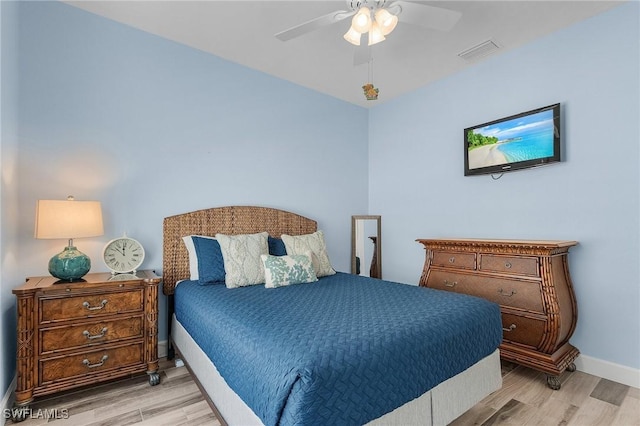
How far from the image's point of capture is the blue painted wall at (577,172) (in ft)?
7.46

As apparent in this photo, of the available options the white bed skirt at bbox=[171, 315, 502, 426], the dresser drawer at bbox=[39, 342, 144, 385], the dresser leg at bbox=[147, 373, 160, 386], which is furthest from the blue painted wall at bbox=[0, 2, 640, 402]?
the white bed skirt at bbox=[171, 315, 502, 426]

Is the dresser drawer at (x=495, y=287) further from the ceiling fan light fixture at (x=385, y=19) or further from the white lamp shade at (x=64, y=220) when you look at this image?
the white lamp shade at (x=64, y=220)

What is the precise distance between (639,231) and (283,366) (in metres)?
2.60

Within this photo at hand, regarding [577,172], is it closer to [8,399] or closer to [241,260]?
[241,260]

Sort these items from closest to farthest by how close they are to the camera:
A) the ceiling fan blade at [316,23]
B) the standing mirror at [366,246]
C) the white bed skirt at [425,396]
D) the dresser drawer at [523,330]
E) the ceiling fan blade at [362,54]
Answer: the white bed skirt at [425,396] → the ceiling fan blade at [316,23] → the ceiling fan blade at [362,54] → the dresser drawer at [523,330] → the standing mirror at [366,246]

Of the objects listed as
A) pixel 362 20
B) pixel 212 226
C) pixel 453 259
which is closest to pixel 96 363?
pixel 212 226

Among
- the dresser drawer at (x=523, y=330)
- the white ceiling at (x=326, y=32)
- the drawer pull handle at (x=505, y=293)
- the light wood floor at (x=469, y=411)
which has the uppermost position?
the white ceiling at (x=326, y=32)

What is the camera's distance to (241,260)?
101 inches

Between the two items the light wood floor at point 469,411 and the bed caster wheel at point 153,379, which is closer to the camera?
the light wood floor at point 469,411

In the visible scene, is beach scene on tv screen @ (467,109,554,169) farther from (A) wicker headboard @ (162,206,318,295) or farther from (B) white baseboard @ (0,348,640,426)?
(A) wicker headboard @ (162,206,318,295)

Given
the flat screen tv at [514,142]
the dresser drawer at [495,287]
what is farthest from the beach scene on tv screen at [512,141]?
the dresser drawer at [495,287]

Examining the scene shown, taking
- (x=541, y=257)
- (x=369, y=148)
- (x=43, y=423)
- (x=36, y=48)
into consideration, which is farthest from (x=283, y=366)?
(x=369, y=148)

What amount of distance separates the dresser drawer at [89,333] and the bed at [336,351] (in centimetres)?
31

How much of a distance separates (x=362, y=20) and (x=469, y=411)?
2.38 meters
